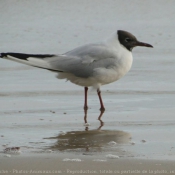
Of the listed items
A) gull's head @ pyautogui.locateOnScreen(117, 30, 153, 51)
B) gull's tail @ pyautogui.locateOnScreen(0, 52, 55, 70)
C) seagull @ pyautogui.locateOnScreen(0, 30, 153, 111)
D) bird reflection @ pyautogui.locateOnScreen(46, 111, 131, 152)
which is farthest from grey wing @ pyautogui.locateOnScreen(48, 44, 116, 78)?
bird reflection @ pyautogui.locateOnScreen(46, 111, 131, 152)

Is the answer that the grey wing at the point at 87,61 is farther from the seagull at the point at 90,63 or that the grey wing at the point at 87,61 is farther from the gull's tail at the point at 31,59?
the gull's tail at the point at 31,59

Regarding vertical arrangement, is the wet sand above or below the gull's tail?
below

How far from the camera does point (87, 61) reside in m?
7.00

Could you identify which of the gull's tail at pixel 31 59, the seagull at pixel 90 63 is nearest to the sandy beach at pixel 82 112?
the seagull at pixel 90 63

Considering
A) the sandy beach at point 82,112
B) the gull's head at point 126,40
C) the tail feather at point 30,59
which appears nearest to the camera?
the sandy beach at point 82,112

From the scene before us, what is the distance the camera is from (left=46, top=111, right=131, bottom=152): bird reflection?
15.9 ft

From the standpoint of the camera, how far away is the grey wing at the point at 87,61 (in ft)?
22.9

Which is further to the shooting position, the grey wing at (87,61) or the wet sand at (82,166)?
the grey wing at (87,61)

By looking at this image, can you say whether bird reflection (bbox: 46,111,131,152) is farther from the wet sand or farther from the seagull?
the seagull

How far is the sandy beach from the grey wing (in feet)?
1.09

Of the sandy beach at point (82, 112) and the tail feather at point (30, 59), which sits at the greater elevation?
the tail feather at point (30, 59)

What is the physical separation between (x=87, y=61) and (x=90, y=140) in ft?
6.58

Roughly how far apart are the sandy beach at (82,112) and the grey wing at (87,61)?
331 millimetres

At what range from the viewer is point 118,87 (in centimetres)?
780
